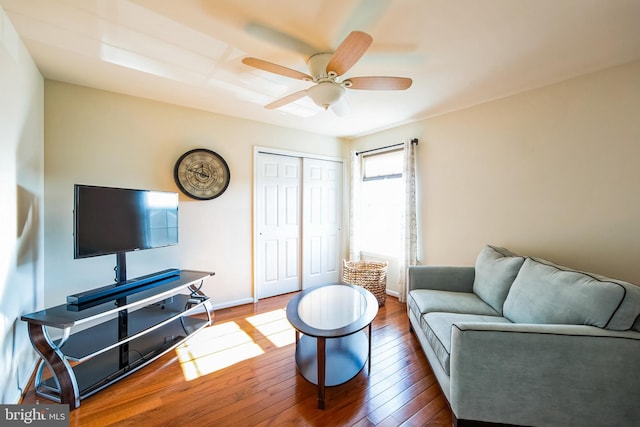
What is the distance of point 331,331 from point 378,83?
1689 millimetres

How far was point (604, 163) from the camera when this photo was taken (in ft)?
6.97

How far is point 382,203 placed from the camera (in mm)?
3916

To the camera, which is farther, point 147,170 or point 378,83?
point 147,170

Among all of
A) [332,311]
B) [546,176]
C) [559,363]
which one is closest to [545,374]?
[559,363]

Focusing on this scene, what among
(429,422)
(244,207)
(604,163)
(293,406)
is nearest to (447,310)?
(429,422)

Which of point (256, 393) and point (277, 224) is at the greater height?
point (277, 224)

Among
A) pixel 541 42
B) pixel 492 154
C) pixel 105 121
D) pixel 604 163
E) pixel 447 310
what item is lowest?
pixel 447 310

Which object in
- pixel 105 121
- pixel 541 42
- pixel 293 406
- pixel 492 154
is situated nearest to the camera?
pixel 293 406

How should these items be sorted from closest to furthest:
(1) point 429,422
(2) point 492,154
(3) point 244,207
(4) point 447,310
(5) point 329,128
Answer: (1) point 429,422 → (4) point 447,310 → (2) point 492,154 → (3) point 244,207 → (5) point 329,128

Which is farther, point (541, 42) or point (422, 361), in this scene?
point (422, 361)

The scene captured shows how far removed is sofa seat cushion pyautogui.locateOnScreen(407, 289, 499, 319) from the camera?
6.81 feet

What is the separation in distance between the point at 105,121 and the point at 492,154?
3878 millimetres

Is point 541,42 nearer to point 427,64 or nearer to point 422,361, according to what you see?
point 427,64

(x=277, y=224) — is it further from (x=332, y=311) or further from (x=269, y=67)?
(x=269, y=67)
